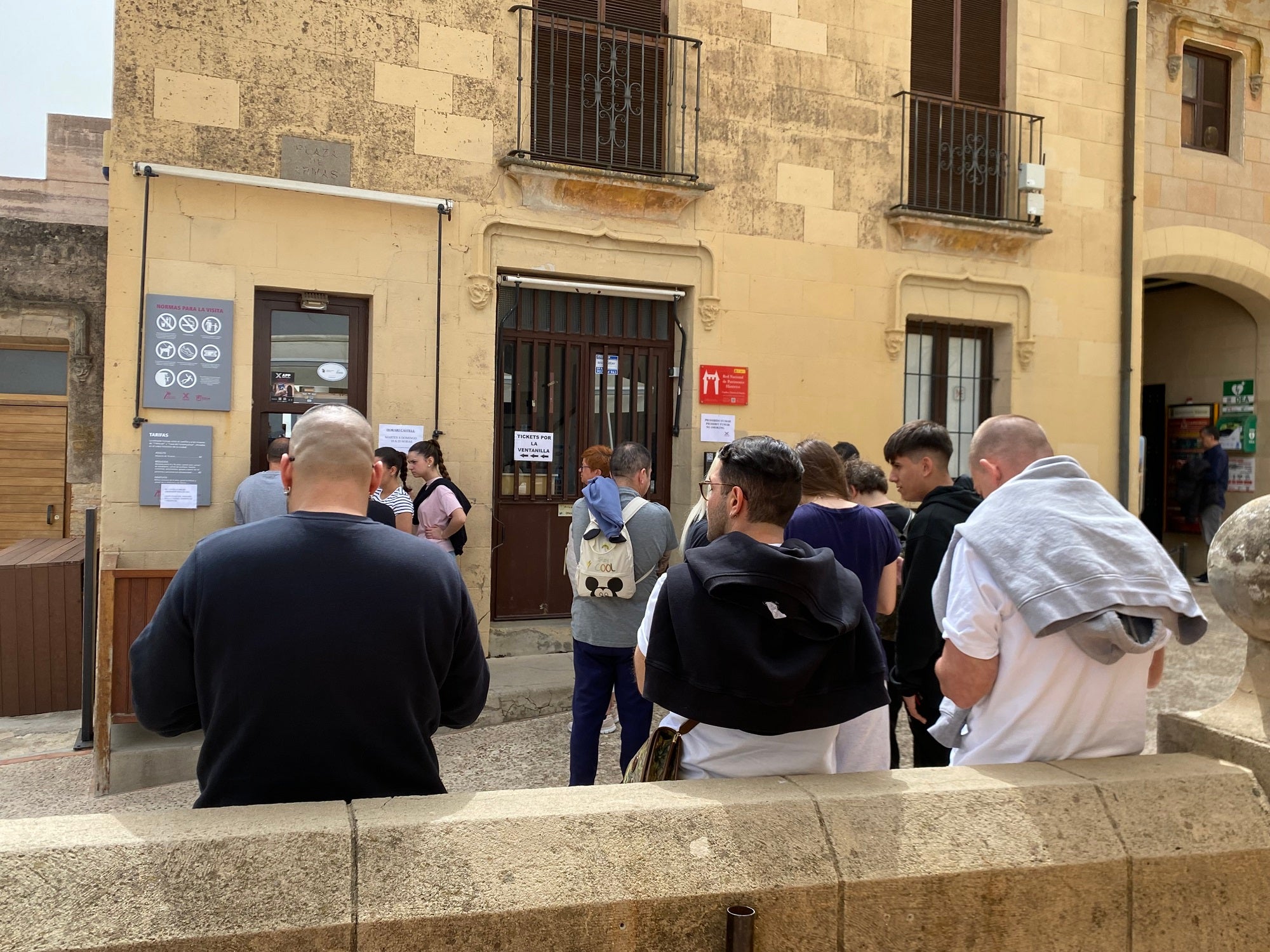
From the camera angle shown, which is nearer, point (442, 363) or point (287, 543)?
point (287, 543)

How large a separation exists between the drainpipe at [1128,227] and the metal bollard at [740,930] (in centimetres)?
913

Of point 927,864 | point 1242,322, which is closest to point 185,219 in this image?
point 927,864

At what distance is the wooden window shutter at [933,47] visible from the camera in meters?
9.43

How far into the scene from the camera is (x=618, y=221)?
8094mm

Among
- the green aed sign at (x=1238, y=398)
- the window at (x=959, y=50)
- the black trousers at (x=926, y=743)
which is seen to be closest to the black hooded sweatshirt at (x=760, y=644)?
the black trousers at (x=926, y=743)

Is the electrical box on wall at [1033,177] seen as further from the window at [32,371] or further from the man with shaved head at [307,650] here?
the window at [32,371]

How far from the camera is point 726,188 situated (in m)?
8.43

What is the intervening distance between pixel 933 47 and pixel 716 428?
4358 mm

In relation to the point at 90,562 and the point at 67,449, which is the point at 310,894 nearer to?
the point at 90,562

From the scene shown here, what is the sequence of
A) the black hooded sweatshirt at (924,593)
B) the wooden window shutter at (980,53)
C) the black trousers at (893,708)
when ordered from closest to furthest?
the black hooded sweatshirt at (924,593), the black trousers at (893,708), the wooden window shutter at (980,53)

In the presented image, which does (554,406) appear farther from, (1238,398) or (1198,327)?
(1198,327)

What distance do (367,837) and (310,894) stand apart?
0.45 ft

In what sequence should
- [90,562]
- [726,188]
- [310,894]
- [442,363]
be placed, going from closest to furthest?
[310,894] → [90,562] → [442,363] → [726,188]

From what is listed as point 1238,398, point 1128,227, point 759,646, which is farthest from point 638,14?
point 1238,398
